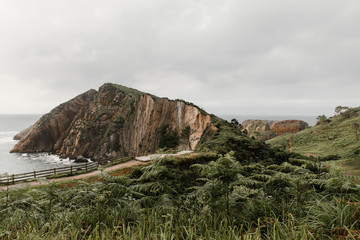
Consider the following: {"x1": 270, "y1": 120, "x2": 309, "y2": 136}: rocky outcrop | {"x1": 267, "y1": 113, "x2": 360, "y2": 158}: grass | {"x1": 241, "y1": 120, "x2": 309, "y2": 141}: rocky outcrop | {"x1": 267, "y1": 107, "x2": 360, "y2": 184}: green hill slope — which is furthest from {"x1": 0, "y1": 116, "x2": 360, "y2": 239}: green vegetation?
{"x1": 270, "y1": 120, "x2": 309, "y2": 136}: rocky outcrop

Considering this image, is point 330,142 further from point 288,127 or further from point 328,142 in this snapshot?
point 288,127

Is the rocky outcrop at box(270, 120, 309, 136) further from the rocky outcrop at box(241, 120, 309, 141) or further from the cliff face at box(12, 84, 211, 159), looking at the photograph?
the cliff face at box(12, 84, 211, 159)

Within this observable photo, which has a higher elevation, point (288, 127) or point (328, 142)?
point (288, 127)

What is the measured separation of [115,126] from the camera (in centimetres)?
6519

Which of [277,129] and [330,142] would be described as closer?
[330,142]

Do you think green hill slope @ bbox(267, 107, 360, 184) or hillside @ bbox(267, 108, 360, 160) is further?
hillside @ bbox(267, 108, 360, 160)

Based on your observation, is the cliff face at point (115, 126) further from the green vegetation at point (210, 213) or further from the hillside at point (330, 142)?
the green vegetation at point (210, 213)

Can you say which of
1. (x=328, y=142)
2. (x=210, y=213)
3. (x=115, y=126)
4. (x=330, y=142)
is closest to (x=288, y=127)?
(x=328, y=142)

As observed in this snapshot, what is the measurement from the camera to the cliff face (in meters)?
45.2

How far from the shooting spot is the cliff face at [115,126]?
45.2 m

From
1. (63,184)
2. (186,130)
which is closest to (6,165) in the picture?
(186,130)

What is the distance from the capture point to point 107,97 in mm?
77312

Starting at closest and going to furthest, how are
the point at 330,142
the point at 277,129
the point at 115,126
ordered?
the point at 330,142
the point at 115,126
the point at 277,129

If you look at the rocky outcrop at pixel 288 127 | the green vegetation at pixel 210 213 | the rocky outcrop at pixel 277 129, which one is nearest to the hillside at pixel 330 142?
the rocky outcrop at pixel 288 127
